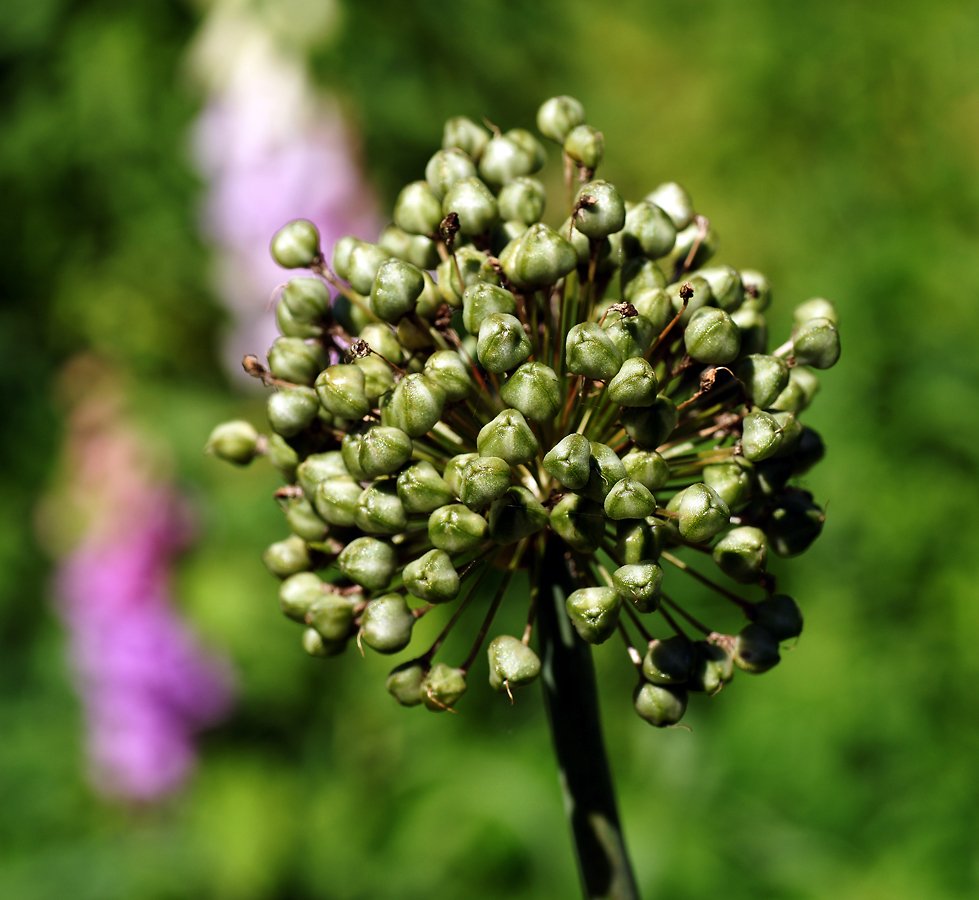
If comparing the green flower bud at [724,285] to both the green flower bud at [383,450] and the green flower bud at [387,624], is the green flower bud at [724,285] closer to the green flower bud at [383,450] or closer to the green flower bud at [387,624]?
the green flower bud at [383,450]

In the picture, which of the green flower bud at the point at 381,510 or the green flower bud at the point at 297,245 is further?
the green flower bud at the point at 297,245

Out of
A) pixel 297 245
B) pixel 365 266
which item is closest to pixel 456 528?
pixel 365 266

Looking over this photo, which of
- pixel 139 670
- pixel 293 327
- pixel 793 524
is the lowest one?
pixel 139 670

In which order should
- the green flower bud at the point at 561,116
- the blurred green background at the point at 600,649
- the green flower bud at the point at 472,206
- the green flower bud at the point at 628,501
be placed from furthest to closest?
the blurred green background at the point at 600,649 → the green flower bud at the point at 561,116 → the green flower bud at the point at 472,206 → the green flower bud at the point at 628,501

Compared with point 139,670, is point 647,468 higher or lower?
higher

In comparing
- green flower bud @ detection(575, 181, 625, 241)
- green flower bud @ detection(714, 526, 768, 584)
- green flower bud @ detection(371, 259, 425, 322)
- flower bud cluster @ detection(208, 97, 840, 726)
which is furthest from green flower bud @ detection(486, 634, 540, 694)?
green flower bud @ detection(575, 181, 625, 241)

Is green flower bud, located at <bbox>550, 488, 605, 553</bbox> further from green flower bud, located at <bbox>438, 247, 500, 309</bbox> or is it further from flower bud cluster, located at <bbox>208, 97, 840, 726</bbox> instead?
green flower bud, located at <bbox>438, 247, 500, 309</bbox>

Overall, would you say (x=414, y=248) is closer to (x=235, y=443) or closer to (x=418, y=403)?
(x=418, y=403)

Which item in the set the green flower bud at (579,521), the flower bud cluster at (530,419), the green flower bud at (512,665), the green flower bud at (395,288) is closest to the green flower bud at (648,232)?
the flower bud cluster at (530,419)
